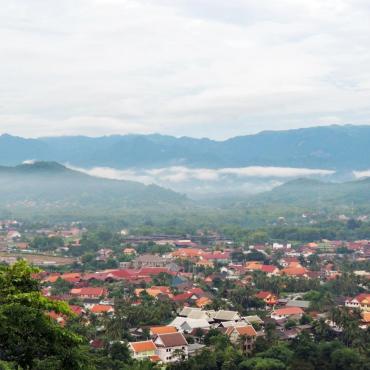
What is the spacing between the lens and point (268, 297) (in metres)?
40.1

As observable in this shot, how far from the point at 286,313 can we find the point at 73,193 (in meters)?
137

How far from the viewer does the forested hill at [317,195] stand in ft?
452

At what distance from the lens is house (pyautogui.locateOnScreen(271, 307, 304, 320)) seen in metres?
34.5

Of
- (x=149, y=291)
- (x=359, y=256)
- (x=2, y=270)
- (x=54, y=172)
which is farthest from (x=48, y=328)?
(x=54, y=172)

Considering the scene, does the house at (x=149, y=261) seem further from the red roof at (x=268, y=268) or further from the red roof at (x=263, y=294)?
the red roof at (x=263, y=294)

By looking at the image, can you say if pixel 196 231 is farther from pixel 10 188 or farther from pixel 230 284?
pixel 10 188

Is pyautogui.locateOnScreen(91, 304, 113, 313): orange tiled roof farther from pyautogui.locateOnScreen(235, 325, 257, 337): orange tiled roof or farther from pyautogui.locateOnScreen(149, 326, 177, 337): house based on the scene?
pyautogui.locateOnScreen(235, 325, 257, 337): orange tiled roof

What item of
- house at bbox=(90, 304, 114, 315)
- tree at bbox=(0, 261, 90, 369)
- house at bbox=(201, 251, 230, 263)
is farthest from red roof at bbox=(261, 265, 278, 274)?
tree at bbox=(0, 261, 90, 369)

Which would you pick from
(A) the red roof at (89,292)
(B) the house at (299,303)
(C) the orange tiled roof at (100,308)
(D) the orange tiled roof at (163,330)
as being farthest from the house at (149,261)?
(D) the orange tiled roof at (163,330)

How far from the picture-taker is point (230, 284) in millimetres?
44844

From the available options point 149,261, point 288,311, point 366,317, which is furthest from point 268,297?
point 149,261

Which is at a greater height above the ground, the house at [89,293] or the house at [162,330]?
the house at [162,330]

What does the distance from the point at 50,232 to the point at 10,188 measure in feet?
325

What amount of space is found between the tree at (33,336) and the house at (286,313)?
27.5 metres
